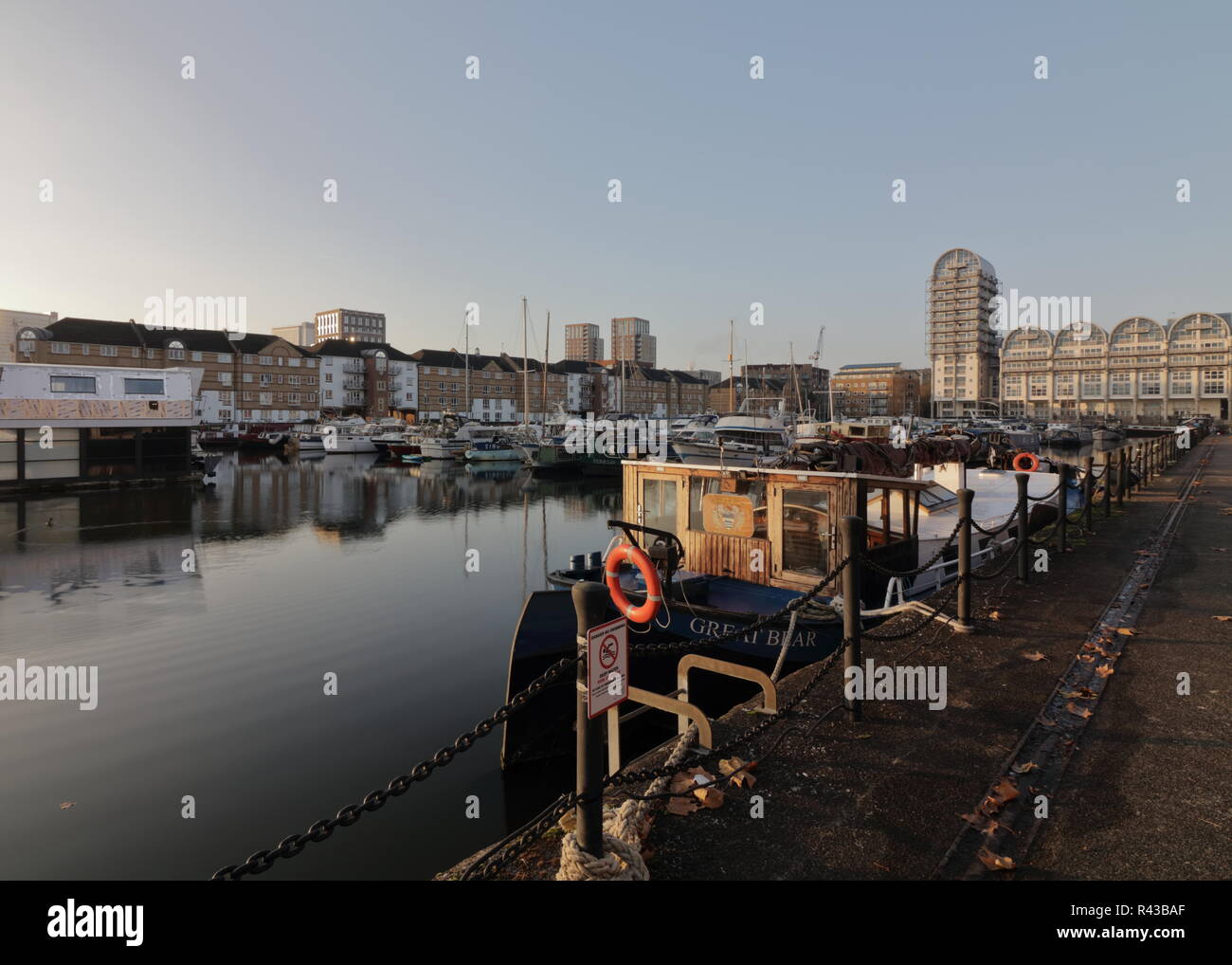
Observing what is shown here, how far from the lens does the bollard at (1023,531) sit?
998 centimetres

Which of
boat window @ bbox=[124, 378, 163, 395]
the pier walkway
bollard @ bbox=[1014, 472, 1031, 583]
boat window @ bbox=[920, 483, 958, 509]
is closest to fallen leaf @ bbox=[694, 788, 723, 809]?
the pier walkway

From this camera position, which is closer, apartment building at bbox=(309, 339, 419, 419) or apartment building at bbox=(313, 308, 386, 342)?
apartment building at bbox=(309, 339, 419, 419)

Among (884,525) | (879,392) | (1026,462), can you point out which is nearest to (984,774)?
(884,525)

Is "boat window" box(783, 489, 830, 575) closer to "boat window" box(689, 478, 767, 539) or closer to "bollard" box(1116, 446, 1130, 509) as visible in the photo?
"boat window" box(689, 478, 767, 539)

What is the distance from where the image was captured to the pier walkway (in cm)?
378

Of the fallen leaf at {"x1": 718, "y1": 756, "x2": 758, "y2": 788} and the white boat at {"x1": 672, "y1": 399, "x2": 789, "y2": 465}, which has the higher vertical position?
the white boat at {"x1": 672, "y1": 399, "x2": 789, "y2": 465}

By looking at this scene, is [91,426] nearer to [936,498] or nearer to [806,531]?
[806,531]

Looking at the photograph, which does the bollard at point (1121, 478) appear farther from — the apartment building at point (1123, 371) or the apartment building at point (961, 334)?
the apartment building at point (961, 334)

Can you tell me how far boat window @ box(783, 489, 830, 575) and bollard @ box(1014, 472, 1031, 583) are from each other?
287 cm

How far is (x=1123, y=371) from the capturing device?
126062mm

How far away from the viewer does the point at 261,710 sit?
37.0ft

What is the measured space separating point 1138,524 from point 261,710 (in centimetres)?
1915

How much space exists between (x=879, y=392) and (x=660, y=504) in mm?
196848

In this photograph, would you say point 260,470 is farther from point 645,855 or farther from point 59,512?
point 645,855
